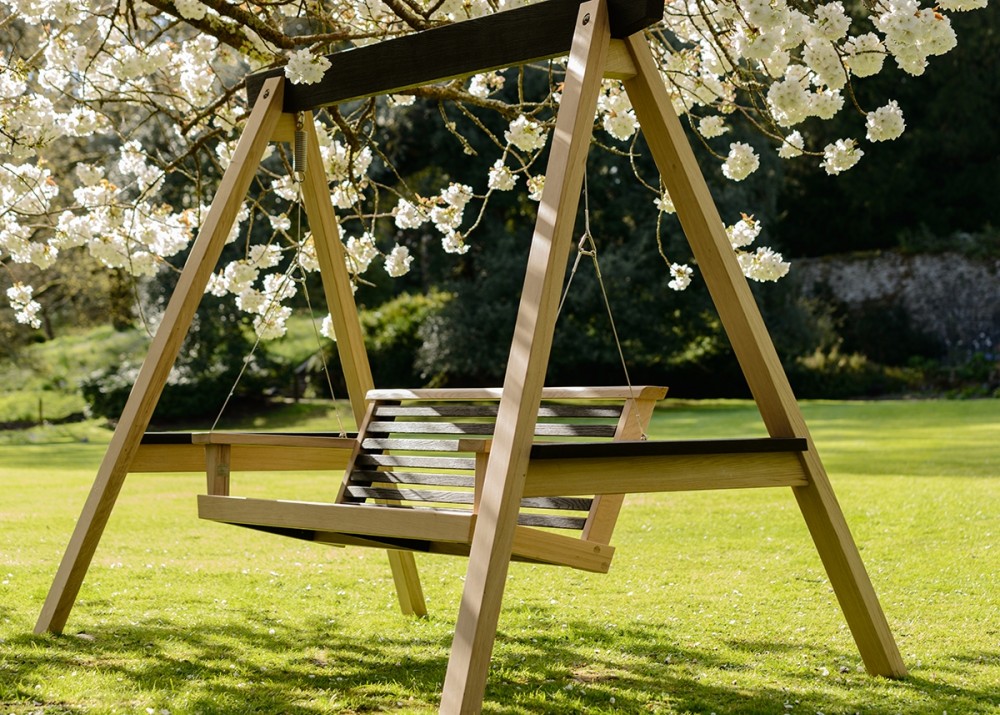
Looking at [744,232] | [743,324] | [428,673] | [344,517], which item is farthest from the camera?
[744,232]

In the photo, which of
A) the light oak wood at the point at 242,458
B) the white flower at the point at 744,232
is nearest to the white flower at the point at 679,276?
the white flower at the point at 744,232

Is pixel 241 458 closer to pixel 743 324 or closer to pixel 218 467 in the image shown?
pixel 218 467

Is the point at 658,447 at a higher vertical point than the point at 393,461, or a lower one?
higher

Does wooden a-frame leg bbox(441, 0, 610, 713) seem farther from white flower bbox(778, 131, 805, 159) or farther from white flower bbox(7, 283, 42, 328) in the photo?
white flower bbox(7, 283, 42, 328)

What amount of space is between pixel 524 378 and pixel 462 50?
126 cm

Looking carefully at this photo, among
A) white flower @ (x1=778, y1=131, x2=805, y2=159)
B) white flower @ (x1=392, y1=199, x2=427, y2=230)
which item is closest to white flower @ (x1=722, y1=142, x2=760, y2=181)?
white flower @ (x1=778, y1=131, x2=805, y2=159)

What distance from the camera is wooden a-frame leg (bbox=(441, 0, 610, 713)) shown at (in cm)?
287

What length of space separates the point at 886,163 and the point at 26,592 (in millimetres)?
24034

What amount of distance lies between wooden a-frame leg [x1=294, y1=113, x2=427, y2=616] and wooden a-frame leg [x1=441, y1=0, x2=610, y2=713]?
155cm

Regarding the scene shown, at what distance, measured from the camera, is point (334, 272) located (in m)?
4.64

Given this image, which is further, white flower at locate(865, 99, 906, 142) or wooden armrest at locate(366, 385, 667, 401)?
white flower at locate(865, 99, 906, 142)

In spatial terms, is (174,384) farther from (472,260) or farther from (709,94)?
(709,94)

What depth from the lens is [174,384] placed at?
19.6m

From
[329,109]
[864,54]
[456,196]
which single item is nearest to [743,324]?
[864,54]
